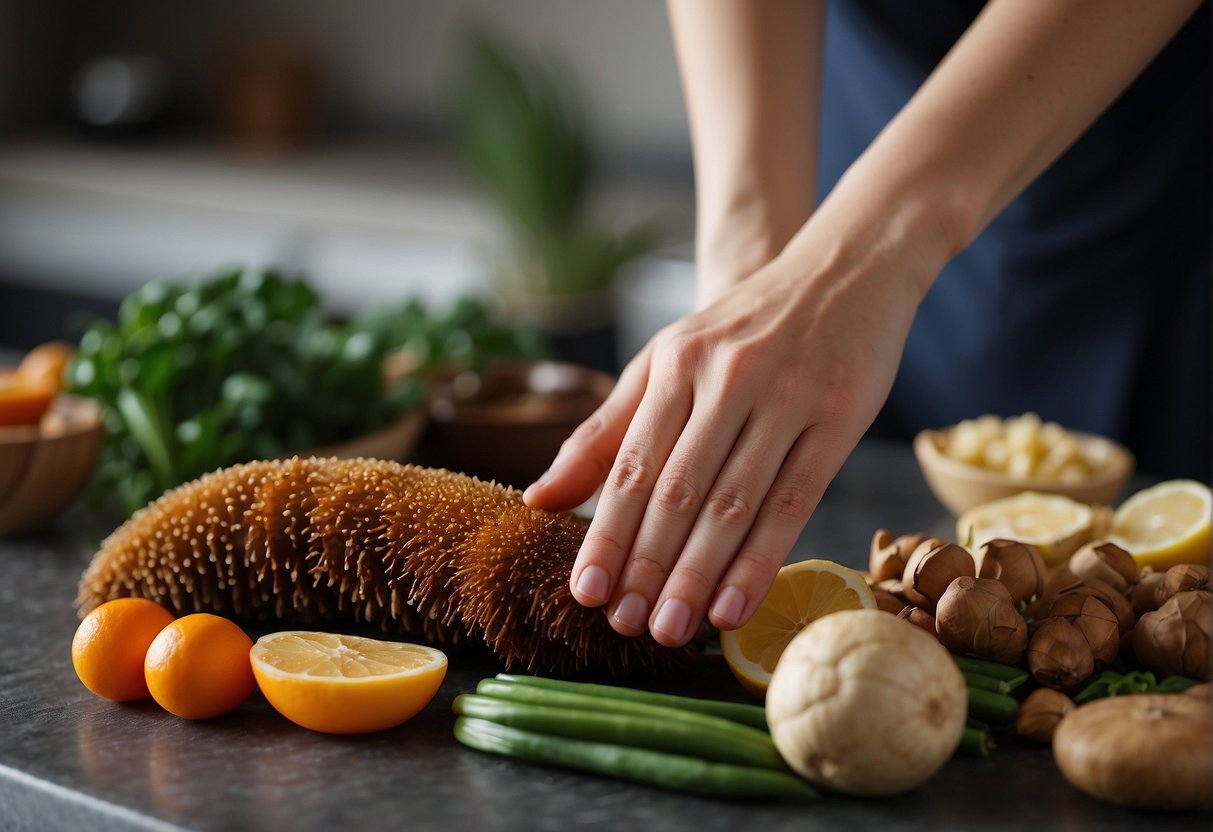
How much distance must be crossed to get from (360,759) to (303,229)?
2.97 meters

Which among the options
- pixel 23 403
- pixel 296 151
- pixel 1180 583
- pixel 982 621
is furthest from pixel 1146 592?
pixel 296 151

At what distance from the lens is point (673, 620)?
90 cm

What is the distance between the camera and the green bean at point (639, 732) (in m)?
0.81

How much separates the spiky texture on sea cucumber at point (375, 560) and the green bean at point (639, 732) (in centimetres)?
8

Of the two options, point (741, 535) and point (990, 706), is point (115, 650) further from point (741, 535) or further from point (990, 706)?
point (990, 706)

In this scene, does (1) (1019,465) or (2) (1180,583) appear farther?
(1) (1019,465)

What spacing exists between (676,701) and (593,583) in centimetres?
10

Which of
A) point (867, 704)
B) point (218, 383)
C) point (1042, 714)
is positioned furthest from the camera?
point (218, 383)

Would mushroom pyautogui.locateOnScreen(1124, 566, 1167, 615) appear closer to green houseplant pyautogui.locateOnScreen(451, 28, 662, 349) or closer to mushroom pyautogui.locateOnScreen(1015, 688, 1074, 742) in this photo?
mushroom pyautogui.locateOnScreen(1015, 688, 1074, 742)

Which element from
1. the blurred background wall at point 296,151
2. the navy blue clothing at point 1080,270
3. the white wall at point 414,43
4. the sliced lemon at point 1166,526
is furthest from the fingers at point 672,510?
the white wall at point 414,43

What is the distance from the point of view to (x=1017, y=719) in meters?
0.88

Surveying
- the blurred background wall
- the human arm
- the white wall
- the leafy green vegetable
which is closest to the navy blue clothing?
the human arm

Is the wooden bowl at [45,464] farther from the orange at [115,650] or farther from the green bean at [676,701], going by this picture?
the green bean at [676,701]

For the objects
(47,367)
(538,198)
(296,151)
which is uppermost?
(296,151)
